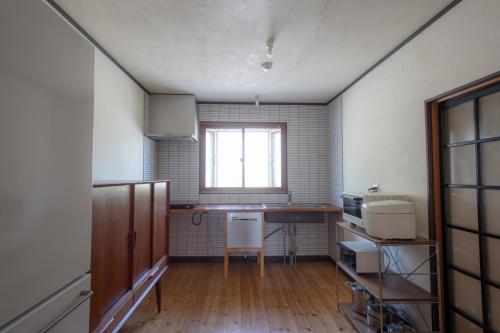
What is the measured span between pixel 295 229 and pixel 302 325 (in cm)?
174

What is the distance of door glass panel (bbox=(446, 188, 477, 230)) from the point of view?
5.34ft

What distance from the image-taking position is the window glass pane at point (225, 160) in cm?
406

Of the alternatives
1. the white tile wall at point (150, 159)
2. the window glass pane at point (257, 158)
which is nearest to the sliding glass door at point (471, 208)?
the window glass pane at point (257, 158)

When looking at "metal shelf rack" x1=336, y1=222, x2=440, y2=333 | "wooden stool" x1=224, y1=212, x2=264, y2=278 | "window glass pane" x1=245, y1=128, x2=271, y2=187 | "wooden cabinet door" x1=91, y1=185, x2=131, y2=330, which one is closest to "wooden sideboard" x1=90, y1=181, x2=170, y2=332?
"wooden cabinet door" x1=91, y1=185, x2=131, y2=330

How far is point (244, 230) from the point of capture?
3.33 meters

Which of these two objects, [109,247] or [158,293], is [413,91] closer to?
[109,247]

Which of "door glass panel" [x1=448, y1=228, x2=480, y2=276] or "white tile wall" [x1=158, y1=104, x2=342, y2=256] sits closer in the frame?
"door glass panel" [x1=448, y1=228, x2=480, y2=276]

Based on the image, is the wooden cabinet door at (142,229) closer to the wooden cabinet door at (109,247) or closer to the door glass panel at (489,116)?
the wooden cabinet door at (109,247)

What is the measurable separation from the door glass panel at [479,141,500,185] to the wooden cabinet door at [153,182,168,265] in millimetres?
2404

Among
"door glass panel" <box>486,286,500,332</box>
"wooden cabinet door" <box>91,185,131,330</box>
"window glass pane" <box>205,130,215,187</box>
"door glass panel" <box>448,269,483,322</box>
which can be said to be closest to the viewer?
"wooden cabinet door" <box>91,185,131,330</box>

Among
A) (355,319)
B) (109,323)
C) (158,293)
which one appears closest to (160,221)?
(158,293)

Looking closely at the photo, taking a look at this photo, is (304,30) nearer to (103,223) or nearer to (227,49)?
(227,49)

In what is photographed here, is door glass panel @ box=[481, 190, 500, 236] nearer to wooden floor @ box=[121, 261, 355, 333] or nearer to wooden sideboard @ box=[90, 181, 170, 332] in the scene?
wooden floor @ box=[121, 261, 355, 333]

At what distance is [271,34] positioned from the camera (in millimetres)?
2064
